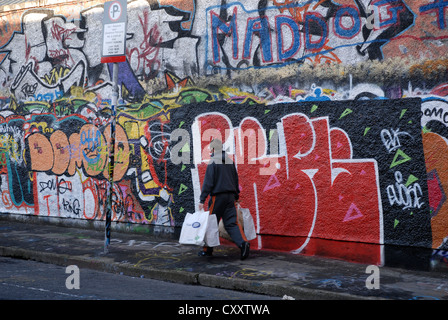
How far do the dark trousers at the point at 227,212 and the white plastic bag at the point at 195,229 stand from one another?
28cm

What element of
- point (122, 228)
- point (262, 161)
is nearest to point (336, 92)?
point (262, 161)

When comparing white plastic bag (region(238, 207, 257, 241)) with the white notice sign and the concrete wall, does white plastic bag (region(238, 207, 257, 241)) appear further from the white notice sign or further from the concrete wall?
the white notice sign

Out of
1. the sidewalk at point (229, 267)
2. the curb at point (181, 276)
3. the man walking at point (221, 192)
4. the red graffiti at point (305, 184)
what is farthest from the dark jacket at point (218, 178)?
the curb at point (181, 276)

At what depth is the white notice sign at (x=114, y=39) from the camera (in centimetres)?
884

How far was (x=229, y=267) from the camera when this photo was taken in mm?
7852

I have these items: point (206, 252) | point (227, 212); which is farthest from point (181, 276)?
point (227, 212)

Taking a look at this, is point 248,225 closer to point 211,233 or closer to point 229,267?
point 211,233

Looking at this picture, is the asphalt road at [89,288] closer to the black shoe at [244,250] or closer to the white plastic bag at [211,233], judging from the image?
the white plastic bag at [211,233]

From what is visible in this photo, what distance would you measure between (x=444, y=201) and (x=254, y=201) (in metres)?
3.15

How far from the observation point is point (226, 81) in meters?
9.77

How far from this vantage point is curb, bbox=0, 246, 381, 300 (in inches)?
256
